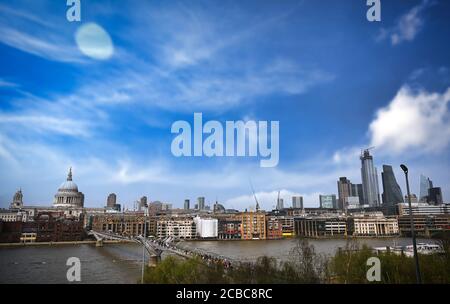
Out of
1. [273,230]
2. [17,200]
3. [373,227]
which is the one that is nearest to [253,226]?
[273,230]

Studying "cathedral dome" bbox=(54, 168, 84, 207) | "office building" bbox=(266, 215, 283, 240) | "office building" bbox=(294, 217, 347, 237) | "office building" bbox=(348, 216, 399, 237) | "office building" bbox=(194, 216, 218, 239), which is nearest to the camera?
"office building" bbox=(194, 216, 218, 239)

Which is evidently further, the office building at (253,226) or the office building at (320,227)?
the office building at (320,227)

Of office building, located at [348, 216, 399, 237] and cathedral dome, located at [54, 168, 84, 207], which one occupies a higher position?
cathedral dome, located at [54, 168, 84, 207]

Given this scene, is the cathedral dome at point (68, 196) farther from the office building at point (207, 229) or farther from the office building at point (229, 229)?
the office building at point (229, 229)

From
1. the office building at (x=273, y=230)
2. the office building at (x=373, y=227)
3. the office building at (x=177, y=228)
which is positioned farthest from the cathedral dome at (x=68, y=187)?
the office building at (x=373, y=227)

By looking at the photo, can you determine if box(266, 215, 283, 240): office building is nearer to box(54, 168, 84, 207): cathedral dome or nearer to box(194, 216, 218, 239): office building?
box(194, 216, 218, 239): office building

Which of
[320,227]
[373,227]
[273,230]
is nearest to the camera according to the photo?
[273,230]

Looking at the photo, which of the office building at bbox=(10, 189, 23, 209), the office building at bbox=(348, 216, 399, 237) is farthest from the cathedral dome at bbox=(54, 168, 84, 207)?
the office building at bbox=(348, 216, 399, 237)

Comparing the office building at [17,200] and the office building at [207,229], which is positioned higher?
the office building at [17,200]

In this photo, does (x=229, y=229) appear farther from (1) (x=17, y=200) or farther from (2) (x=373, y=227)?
(1) (x=17, y=200)
